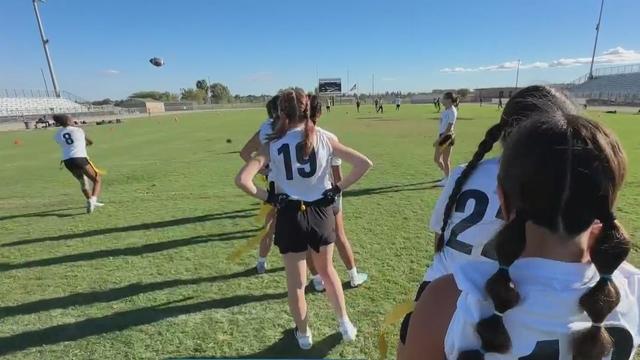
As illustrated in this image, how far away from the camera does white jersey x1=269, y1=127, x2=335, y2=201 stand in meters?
3.18

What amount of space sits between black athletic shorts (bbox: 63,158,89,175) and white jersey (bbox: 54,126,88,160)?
0.25 feet

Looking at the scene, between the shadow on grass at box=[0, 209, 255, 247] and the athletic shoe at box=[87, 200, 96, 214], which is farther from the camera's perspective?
the athletic shoe at box=[87, 200, 96, 214]

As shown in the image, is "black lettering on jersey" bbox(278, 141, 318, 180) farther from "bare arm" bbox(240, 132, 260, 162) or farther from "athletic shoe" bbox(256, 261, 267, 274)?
"athletic shoe" bbox(256, 261, 267, 274)

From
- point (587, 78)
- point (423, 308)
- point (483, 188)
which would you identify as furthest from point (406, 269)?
point (587, 78)

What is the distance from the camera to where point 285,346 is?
3594 millimetres

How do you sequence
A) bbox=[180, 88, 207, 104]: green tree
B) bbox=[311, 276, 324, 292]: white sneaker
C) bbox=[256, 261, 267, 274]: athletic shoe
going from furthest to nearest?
1. bbox=[180, 88, 207, 104]: green tree
2. bbox=[256, 261, 267, 274]: athletic shoe
3. bbox=[311, 276, 324, 292]: white sneaker

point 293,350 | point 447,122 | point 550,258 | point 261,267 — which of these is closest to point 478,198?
point 550,258

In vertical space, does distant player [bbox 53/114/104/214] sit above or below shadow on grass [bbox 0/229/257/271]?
above

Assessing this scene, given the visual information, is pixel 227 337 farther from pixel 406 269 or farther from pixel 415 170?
pixel 415 170

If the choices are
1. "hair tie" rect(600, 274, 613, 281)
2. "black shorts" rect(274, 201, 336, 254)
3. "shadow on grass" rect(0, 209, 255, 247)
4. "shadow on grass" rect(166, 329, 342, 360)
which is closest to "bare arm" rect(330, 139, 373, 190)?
"black shorts" rect(274, 201, 336, 254)

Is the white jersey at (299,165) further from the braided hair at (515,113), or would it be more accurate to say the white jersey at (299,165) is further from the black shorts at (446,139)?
the black shorts at (446,139)

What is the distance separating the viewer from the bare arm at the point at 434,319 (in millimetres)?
1088

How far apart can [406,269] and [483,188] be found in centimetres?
353

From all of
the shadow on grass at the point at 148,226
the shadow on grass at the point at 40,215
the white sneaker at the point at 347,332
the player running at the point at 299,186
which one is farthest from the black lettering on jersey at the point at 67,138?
the white sneaker at the point at 347,332
